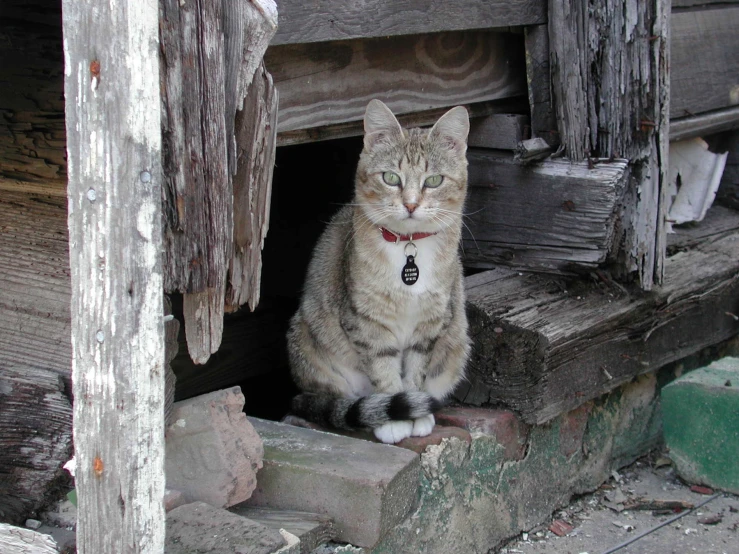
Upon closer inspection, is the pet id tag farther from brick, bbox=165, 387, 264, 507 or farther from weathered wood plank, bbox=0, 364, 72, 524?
weathered wood plank, bbox=0, 364, 72, 524

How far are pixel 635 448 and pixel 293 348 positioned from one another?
5.88 feet

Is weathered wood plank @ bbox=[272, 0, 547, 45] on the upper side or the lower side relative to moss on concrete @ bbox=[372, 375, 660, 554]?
upper

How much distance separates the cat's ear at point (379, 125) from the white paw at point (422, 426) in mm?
1070

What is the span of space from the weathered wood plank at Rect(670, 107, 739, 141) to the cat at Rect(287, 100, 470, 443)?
1446 mm

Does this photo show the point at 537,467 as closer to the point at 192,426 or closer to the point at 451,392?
the point at 451,392

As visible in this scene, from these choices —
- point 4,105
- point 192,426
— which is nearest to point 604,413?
point 192,426

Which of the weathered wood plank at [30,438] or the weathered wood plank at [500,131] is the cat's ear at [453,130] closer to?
the weathered wood plank at [500,131]

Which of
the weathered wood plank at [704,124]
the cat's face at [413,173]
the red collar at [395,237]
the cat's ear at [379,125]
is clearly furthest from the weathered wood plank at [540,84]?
the weathered wood plank at [704,124]

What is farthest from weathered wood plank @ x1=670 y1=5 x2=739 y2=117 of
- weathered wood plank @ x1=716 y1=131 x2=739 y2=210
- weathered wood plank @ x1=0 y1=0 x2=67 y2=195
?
weathered wood plank @ x1=0 y1=0 x2=67 y2=195

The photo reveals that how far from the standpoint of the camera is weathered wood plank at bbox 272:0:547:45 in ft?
8.82

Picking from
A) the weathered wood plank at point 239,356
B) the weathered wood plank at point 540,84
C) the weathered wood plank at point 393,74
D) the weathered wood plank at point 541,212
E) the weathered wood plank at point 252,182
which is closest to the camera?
the weathered wood plank at point 252,182

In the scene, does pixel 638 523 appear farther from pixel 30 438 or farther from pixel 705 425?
pixel 30 438

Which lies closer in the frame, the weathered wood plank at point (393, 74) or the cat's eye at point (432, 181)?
the weathered wood plank at point (393, 74)

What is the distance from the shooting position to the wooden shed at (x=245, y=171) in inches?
70.6
